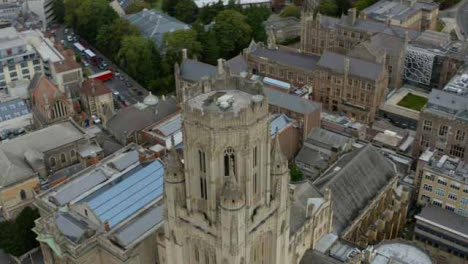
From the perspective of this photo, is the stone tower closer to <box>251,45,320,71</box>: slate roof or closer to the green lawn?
<box>251,45,320,71</box>: slate roof

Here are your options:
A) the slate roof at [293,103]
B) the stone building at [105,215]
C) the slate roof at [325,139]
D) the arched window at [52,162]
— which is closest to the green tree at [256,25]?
the slate roof at [293,103]

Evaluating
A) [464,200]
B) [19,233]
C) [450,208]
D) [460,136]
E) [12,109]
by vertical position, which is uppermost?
[460,136]

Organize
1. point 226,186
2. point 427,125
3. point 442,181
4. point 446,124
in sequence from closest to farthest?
1. point 226,186
2. point 442,181
3. point 446,124
4. point 427,125

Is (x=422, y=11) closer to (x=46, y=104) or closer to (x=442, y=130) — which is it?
(x=442, y=130)

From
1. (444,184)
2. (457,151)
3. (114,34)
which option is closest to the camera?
(444,184)

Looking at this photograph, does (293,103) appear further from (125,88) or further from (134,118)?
(125,88)

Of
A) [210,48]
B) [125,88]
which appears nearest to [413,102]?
[210,48]

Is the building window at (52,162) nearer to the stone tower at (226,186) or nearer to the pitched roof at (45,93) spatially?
the pitched roof at (45,93)

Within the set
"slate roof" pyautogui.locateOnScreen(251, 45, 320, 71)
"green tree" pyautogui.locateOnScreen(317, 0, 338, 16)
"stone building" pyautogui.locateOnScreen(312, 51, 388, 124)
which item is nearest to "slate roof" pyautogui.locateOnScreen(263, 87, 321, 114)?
"stone building" pyautogui.locateOnScreen(312, 51, 388, 124)
